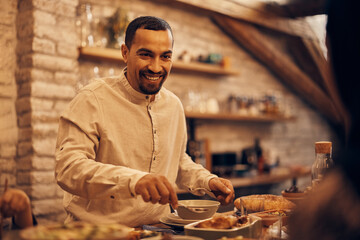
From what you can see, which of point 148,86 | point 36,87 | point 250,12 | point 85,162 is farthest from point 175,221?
point 250,12

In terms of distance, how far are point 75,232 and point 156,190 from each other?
1.19 feet

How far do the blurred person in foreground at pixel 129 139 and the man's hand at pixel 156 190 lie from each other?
0.50 ft

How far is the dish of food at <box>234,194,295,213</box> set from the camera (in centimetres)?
148

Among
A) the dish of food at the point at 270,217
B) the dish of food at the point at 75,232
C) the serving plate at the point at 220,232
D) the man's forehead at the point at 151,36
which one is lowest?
the dish of food at the point at 270,217

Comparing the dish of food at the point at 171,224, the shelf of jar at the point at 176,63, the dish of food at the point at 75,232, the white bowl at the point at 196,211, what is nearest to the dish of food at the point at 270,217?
the white bowl at the point at 196,211

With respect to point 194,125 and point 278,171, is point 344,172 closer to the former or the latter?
point 194,125

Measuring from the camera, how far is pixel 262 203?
1485 millimetres

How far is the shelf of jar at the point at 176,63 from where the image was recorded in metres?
3.46

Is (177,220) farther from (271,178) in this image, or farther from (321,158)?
(271,178)

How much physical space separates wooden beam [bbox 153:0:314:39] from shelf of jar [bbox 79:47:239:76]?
2.16 ft

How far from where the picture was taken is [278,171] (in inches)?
215

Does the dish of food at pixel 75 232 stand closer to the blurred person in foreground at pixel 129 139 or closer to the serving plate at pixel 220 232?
the serving plate at pixel 220 232

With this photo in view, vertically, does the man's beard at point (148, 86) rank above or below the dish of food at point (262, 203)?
above

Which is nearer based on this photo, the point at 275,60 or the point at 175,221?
the point at 175,221
